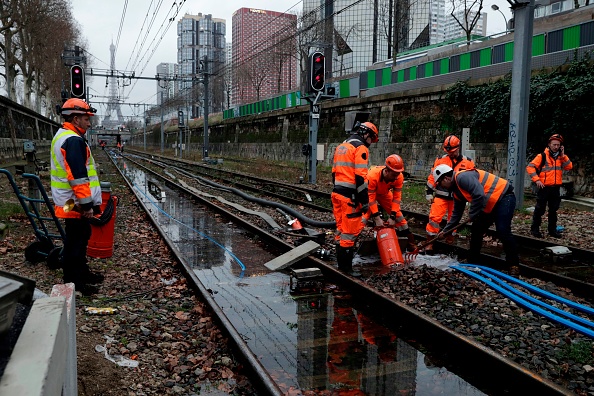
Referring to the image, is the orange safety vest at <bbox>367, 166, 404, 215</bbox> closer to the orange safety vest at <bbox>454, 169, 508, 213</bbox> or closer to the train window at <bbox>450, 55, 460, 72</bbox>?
the orange safety vest at <bbox>454, 169, 508, 213</bbox>

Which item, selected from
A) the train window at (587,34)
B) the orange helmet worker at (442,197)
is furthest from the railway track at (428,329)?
the train window at (587,34)

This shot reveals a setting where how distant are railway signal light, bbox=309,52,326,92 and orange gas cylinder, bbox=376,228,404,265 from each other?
11.7 meters

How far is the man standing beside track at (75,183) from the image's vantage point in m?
4.82

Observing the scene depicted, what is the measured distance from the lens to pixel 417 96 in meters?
21.2

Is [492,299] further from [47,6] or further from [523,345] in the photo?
[47,6]

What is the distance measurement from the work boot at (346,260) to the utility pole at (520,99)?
7149mm

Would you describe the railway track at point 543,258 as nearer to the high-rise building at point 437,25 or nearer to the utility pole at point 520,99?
the utility pole at point 520,99

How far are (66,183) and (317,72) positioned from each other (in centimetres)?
1345

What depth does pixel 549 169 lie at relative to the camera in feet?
27.7

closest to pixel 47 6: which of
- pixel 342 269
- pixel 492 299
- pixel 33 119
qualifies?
pixel 33 119

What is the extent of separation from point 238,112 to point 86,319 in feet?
151

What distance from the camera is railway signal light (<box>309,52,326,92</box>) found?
17.0 m

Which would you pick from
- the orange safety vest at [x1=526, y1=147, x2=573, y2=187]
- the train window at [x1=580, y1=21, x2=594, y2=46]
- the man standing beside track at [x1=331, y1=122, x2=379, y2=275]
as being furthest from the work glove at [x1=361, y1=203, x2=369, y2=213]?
the train window at [x1=580, y1=21, x2=594, y2=46]

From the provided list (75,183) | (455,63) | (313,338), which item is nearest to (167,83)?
(455,63)
